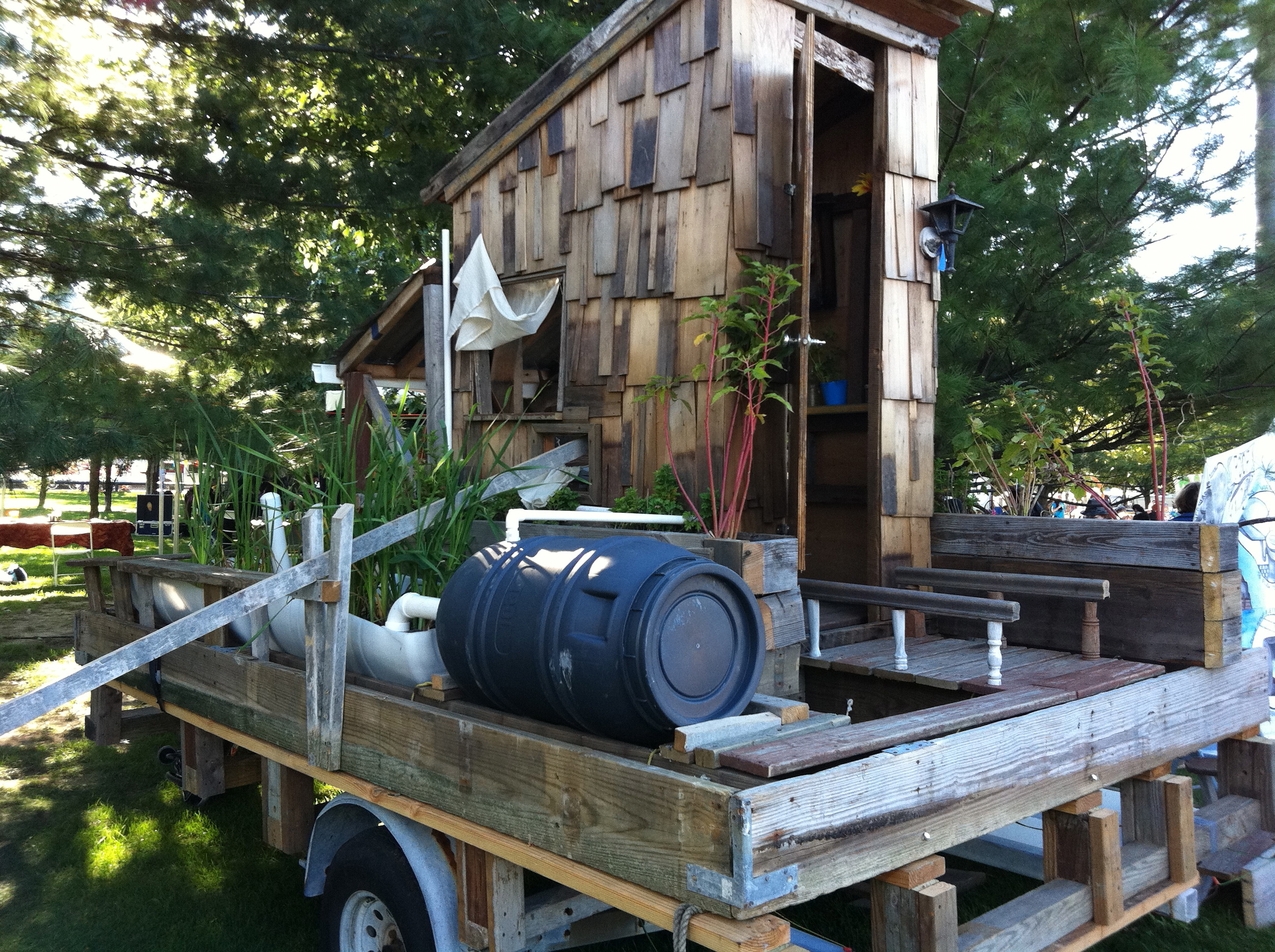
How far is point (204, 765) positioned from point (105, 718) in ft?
3.63

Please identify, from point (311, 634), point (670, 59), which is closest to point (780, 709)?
point (311, 634)

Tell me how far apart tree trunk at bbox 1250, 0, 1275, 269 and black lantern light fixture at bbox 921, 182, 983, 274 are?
272cm

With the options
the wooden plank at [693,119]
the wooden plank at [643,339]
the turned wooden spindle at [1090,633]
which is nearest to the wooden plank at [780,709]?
the turned wooden spindle at [1090,633]

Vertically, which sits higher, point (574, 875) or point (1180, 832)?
point (574, 875)

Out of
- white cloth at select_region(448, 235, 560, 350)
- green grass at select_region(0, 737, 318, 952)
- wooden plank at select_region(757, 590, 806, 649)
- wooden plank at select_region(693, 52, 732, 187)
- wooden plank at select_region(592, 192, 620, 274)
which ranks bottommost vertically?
green grass at select_region(0, 737, 318, 952)

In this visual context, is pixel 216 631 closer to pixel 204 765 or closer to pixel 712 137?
pixel 204 765

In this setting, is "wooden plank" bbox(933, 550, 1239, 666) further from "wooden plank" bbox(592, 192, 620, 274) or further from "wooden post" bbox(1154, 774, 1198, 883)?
"wooden plank" bbox(592, 192, 620, 274)

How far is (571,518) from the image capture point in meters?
3.92

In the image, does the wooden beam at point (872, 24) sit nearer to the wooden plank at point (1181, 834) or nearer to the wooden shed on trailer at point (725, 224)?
the wooden shed on trailer at point (725, 224)

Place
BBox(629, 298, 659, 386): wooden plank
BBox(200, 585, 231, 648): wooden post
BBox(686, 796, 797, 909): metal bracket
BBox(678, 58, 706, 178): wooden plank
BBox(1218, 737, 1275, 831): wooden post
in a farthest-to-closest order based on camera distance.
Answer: BBox(629, 298, 659, 386): wooden plank, BBox(678, 58, 706, 178): wooden plank, BBox(200, 585, 231, 648): wooden post, BBox(1218, 737, 1275, 831): wooden post, BBox(686, 796, 797, 909): metal bracket

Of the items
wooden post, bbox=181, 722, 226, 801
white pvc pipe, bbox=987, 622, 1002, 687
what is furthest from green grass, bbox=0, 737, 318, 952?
white pvc pipe, bbox=987, 622, 1002, 687

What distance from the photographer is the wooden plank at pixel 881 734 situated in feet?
7.22

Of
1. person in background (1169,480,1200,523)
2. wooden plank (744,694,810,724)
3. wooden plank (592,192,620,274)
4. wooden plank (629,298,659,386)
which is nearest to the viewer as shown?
wooden plank (744,694,810,724)

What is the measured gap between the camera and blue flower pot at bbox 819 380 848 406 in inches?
222
